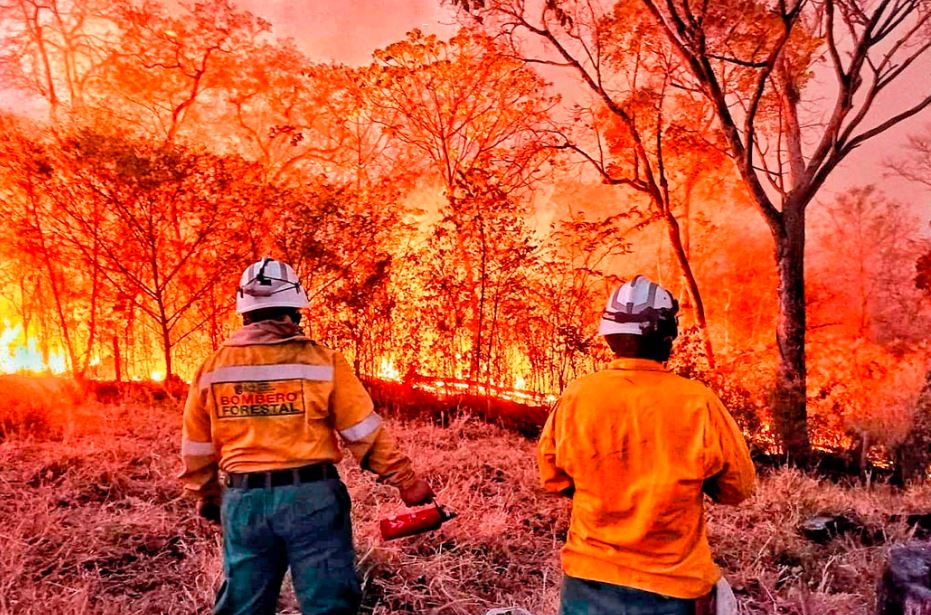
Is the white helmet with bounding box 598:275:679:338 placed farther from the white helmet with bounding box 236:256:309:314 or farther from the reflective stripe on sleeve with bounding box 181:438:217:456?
the reflective stripe on sleeve with bounding box 181:438:217:456

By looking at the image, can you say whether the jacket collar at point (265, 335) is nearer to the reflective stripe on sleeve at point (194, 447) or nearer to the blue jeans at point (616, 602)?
the reflective stripe on sleeve at point (194, 447)

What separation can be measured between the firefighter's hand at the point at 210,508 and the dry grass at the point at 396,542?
105cm

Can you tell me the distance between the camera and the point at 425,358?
9.95 m

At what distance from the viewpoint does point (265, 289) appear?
2229mm

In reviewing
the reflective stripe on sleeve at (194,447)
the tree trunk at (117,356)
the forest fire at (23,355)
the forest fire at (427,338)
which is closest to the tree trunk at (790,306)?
the forest fire at (427,338)

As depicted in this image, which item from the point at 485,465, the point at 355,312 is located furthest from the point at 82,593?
the point at 355,312

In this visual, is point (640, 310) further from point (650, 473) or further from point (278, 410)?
point (278, 410)

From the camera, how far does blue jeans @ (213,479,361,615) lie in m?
2.10

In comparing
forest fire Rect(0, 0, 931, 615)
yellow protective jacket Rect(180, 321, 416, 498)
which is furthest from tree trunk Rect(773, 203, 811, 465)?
yellow protective jacket Rect(180, 321, 416, 498)

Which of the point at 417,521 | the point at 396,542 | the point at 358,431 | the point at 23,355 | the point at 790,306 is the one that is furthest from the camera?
the point at 23,355

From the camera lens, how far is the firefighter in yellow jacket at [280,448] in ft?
6.93

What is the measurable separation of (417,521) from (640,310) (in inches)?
48.3

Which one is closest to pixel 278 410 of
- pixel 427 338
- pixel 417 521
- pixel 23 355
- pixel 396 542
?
pixel 417 521

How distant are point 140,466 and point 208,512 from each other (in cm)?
368
